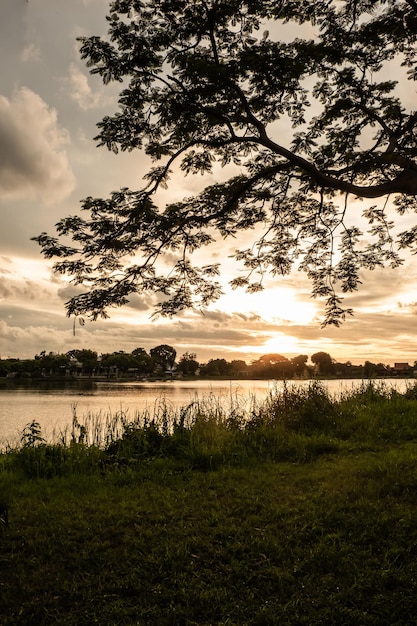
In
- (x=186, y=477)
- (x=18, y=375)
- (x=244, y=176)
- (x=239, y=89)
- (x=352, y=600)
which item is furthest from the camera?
(x=18, y=375)

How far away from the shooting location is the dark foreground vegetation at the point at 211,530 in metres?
3.54

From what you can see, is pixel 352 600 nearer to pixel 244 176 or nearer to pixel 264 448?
pixel 264 448

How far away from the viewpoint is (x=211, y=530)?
486cm

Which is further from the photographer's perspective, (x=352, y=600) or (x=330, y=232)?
(x=330, y=232)

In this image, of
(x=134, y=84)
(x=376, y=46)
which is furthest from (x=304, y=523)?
(x=376, y=46)

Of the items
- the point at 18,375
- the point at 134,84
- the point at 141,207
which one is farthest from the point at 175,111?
the point at 18,375

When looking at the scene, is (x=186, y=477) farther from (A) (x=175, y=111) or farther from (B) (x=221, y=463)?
(A) (x=175, y=111)

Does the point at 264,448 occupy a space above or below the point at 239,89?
below

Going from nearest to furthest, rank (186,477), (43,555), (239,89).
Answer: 1. (43,555)
2. (239,89)
3. (186,477)

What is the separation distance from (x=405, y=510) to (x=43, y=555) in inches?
161

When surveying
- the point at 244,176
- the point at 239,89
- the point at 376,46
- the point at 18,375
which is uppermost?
the point at 376,46

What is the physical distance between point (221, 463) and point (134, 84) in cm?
632

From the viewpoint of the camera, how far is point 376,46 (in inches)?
275

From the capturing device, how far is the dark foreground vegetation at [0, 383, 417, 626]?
11.6 ft
